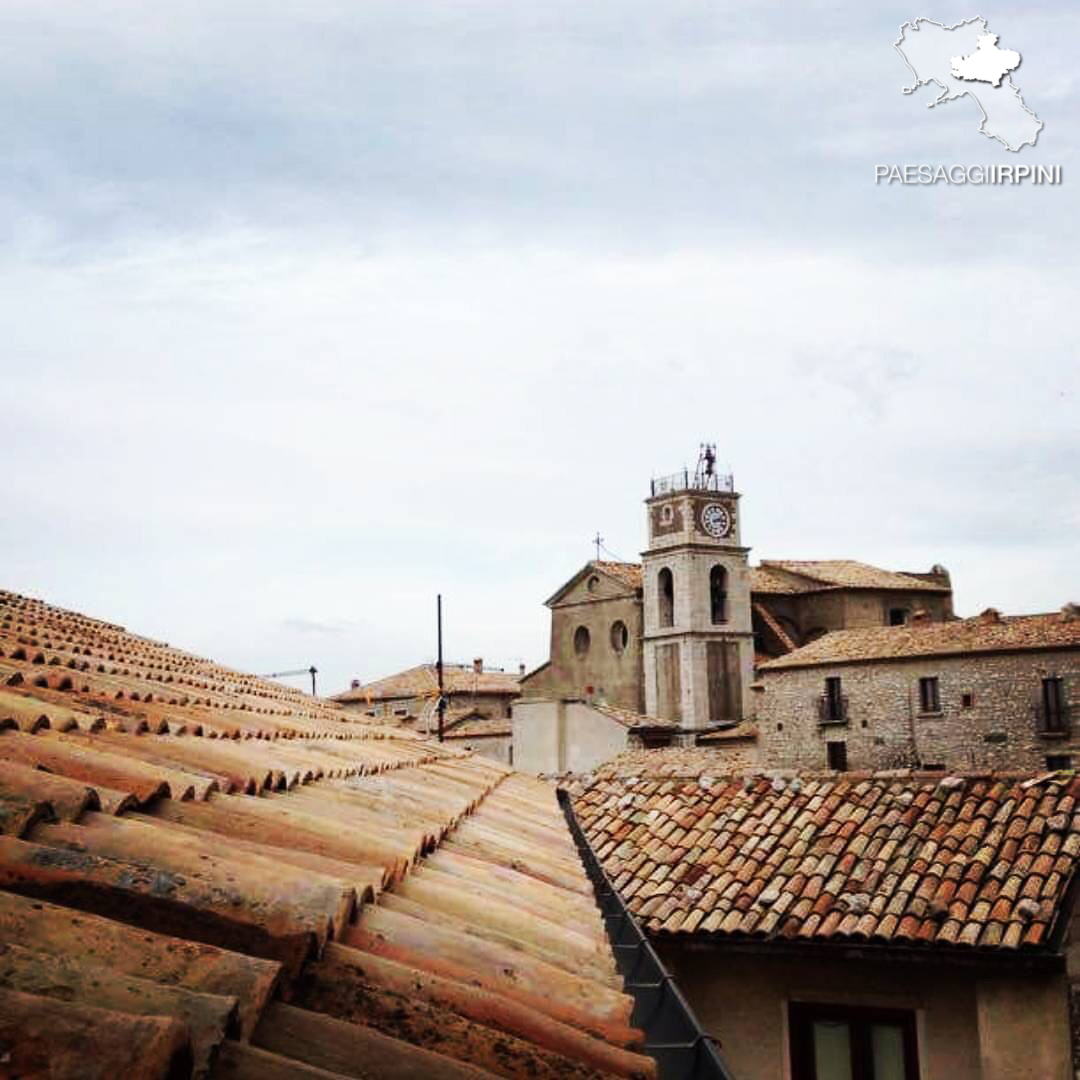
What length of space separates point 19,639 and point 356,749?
1.45m

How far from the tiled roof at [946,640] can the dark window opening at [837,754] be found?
2.46m

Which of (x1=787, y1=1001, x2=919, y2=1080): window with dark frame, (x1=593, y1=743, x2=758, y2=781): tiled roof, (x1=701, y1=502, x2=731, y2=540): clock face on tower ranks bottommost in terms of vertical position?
(x1=787, y1=1001, x2=919, y2=1080): window with dark frame

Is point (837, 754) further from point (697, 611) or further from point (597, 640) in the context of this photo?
point (597, 640)

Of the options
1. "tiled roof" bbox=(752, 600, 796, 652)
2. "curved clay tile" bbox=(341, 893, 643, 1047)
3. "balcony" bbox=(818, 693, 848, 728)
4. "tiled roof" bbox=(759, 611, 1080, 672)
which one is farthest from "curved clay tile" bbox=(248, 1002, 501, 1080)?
"tiled roof" bbox=(752, 600, 796, 652)

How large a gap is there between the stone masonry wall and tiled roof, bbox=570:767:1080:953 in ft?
82.7

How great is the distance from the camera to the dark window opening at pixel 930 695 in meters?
34.7

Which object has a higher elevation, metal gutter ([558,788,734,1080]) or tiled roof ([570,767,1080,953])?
tiled roof ([570,767,1080,953])

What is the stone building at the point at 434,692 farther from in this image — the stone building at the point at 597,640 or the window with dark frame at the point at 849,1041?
the window with dark frame at the point at 849,1041

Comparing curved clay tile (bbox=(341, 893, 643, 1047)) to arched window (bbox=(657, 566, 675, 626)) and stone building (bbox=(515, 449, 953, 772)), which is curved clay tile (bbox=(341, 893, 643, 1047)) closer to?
stone building (bbox=(515, 449, 953, 772))

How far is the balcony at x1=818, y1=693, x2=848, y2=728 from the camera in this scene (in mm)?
36688

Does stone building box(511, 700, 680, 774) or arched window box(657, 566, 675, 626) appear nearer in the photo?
stone building box(511, 700, 680, 774)

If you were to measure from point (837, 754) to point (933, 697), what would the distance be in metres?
3.61

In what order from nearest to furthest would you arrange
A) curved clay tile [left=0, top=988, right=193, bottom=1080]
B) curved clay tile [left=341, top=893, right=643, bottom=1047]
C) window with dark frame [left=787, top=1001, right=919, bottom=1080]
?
curved clay tile [left=0, top=988, right=193, bottom=1080] → curved clay tile [left=341, top=893, right=643, bottom=1047] → window with dark frame [left=787, top=1001, right=919, bottom=1080]

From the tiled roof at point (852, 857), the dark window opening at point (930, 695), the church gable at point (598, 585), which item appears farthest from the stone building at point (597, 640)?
the tiled roof at point (852, 857)
